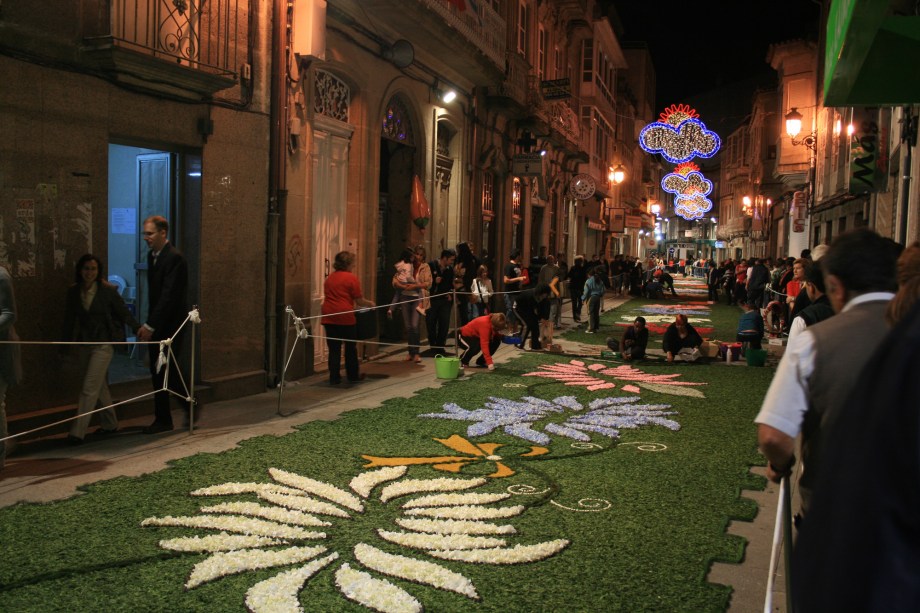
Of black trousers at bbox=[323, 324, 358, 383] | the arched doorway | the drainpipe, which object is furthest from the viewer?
the arched doorway

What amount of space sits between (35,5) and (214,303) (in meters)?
3.86

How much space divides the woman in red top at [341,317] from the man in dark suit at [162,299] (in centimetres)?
329

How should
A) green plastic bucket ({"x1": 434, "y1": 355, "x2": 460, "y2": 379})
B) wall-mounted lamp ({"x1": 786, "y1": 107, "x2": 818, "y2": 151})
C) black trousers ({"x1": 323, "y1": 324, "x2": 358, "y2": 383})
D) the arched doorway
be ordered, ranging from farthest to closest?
wall-mounted lamp ({"x1": 786, "y1": 107, "x2": 818, "y2": 151}) → the arched doorway → green plastic bucket ({"x1": 434, "y1": 355, "x2": 460, "y2": 379}) → black trousers ({"x1": 323, "y1": 324, "x2": 358, "y2": 383})

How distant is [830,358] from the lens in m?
3.18

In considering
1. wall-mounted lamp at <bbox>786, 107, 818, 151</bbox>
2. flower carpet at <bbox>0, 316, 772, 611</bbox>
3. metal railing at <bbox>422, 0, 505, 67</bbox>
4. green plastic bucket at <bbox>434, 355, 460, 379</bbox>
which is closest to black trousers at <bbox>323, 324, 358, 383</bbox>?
green plastic bucket at <bbox>434, 355, 460, 379</bbox>

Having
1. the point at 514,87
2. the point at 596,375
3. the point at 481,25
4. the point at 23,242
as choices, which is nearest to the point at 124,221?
the point at 23,242

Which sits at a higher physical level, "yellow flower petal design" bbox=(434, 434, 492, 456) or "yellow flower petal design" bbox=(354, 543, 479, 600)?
"yellow flower petal design" bbox=(434, 434, 492, 456)

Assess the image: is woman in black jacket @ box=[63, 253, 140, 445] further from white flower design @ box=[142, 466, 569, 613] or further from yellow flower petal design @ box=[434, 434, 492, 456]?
yellow flower petal design @ box=[434, 434, 492, 456]

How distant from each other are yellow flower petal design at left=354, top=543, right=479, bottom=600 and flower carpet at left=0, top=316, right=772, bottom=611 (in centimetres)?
2

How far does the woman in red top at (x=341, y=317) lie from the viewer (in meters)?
11.9

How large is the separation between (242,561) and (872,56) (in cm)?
670

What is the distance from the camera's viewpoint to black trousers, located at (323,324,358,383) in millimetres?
11867

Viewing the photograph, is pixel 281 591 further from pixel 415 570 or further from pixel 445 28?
pixel 445 28

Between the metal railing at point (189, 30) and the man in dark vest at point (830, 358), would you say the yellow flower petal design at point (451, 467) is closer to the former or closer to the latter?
the man in dark vest at point (830, 358)
